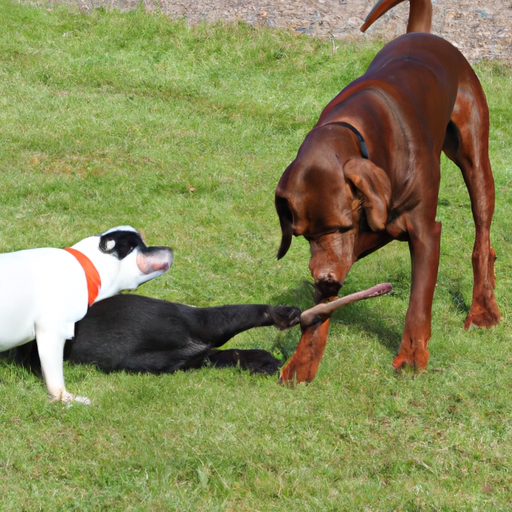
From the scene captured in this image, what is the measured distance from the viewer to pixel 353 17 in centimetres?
1133

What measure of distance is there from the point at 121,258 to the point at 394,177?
6.12 feet

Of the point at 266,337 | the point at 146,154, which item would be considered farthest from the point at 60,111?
the point at 266,337

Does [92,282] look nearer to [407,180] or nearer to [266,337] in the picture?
[266,337]

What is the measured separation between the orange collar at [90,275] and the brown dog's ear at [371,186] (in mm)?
1849

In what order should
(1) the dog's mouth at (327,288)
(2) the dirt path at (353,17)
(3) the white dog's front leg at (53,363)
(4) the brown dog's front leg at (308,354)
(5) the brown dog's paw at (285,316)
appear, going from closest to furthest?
(1) the dog's mouth at (327,288)
(3) the white dog's front leg at (53,363)
(4) the brown dog's front leg at (308,354)
(5) the brown dog's paw at (285,316)
(2) the dirt path at (353,17)

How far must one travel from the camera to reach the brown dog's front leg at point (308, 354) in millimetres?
4516

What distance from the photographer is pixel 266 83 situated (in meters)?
10.8

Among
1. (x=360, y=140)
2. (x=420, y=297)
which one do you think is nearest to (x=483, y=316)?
(x=420, y=297)

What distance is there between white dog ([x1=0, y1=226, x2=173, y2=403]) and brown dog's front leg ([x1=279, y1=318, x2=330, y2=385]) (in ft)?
4.06

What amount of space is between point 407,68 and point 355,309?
77.1 inches

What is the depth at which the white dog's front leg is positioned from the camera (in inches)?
174

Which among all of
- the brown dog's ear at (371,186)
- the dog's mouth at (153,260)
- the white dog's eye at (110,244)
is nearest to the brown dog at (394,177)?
the brown dog's ear at (371,186)

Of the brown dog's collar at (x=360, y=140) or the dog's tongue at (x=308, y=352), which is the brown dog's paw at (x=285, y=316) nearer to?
the dog's tongue at (x=308, y=352)

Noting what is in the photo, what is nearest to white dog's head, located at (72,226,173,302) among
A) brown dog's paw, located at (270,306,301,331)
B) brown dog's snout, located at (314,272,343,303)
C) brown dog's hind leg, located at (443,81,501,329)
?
brown dog's paw, located at (270,306,301,331)
